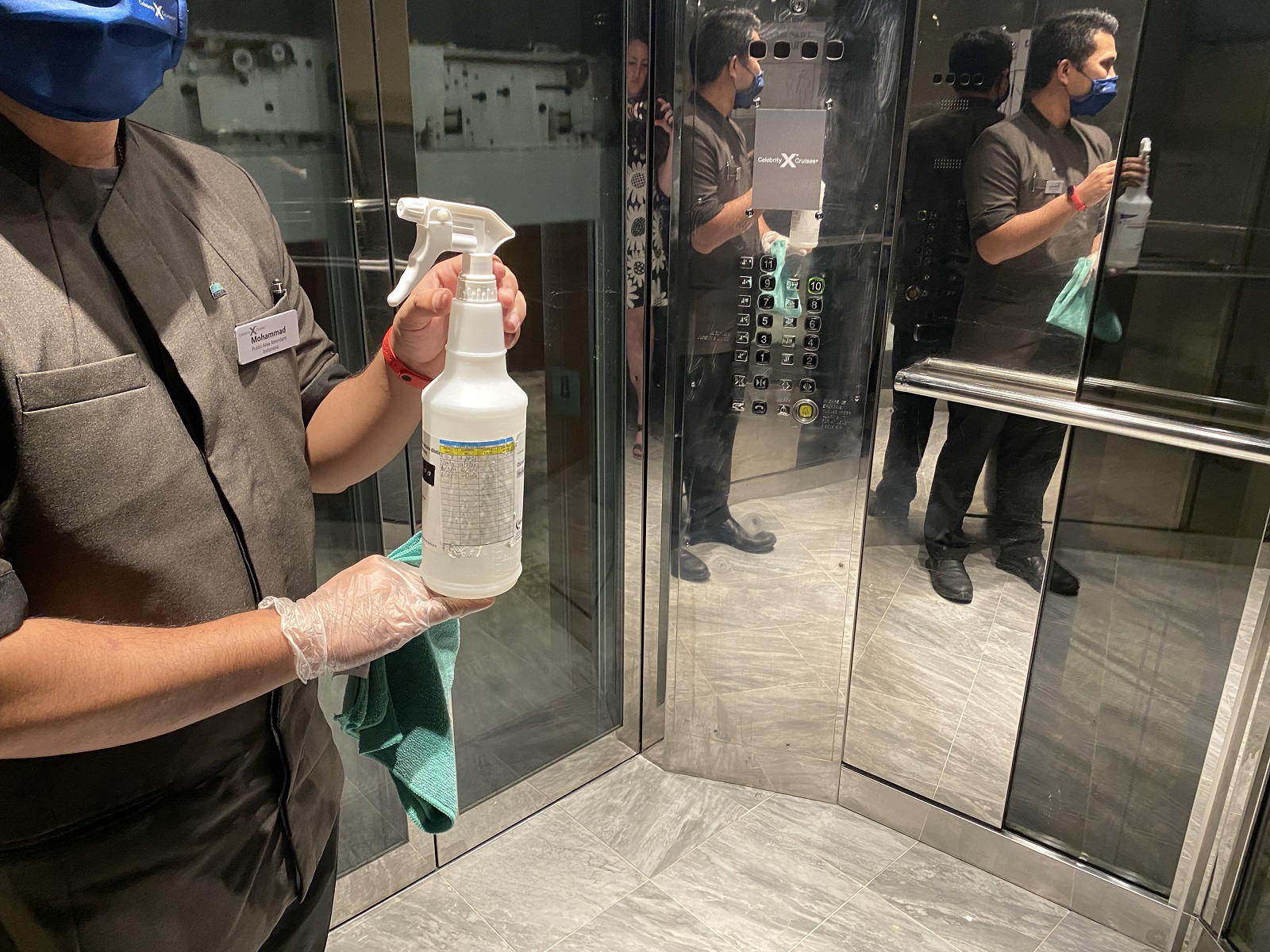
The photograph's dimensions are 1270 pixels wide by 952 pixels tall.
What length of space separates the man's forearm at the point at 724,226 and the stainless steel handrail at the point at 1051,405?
0.38m

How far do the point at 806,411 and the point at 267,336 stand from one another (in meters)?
1.05

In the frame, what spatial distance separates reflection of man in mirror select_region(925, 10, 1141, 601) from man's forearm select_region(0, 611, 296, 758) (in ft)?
3.94

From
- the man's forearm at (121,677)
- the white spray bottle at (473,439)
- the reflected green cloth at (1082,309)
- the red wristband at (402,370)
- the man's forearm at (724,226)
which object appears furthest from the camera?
the man's forearm at (724,226)

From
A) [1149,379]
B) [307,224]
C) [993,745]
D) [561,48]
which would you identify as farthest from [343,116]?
[993,745]

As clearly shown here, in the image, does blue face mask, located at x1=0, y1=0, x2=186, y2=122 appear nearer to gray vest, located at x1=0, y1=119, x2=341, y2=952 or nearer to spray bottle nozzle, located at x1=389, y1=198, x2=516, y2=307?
gray vest, located at x1=0, y1=119, x2=341, y2=952

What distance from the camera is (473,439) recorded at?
0.72 metres

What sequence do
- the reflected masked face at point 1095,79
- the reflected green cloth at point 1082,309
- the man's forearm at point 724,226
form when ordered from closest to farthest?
1. the reflected masked face at point 1095,79
2. the reflected green cloth at point 1082,309
3. the man's forearm at point 724,226

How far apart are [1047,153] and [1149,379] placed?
381mm

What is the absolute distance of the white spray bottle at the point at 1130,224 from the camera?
1.32 meters

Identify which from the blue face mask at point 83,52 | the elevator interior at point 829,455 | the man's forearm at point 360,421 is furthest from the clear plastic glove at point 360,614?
the elevator interior at point 829,455

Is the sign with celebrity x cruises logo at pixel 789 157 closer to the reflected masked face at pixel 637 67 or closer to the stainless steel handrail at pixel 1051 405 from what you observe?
the reflected masked face at pixel 637 67

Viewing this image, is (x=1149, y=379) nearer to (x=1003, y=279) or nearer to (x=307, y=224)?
(x=1003, y=279)

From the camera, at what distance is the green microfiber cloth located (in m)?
0.97

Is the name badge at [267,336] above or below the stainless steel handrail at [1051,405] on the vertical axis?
above
